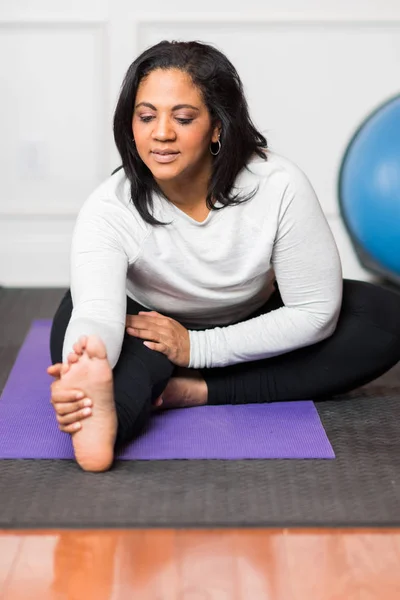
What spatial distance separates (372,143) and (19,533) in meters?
1.70

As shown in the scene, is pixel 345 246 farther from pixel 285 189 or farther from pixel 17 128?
pixel 285 189

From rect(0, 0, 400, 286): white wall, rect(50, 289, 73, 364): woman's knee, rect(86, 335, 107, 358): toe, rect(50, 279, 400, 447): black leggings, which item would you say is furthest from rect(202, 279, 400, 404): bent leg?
rect(0, 0, 400, 286): white wall

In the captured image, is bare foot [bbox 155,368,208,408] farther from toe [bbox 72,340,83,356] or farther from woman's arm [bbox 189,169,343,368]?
toe [bbox 72,340,83,356]

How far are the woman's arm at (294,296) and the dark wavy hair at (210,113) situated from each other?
99 mm

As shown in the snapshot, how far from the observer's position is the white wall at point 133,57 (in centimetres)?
306

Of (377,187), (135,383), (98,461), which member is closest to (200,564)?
(98,461)

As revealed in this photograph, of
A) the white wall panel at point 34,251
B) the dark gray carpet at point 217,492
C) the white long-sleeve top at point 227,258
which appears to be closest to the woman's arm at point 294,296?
the white long-sleeve top at point 227,258

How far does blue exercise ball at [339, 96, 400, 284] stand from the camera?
8.81ft

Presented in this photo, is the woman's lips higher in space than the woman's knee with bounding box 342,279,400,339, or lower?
higher

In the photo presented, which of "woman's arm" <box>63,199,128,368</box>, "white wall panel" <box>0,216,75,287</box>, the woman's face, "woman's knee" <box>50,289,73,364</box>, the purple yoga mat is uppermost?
the woman's face

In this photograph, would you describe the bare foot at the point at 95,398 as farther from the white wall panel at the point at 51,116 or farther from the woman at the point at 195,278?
the white wall panel at the point at 51,116

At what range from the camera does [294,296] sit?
1.90 meters

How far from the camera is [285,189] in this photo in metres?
1.83

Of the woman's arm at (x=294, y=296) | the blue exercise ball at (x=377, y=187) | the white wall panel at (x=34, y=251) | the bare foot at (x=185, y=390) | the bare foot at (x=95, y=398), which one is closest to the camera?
the bare foot at (x=95, y=398)
